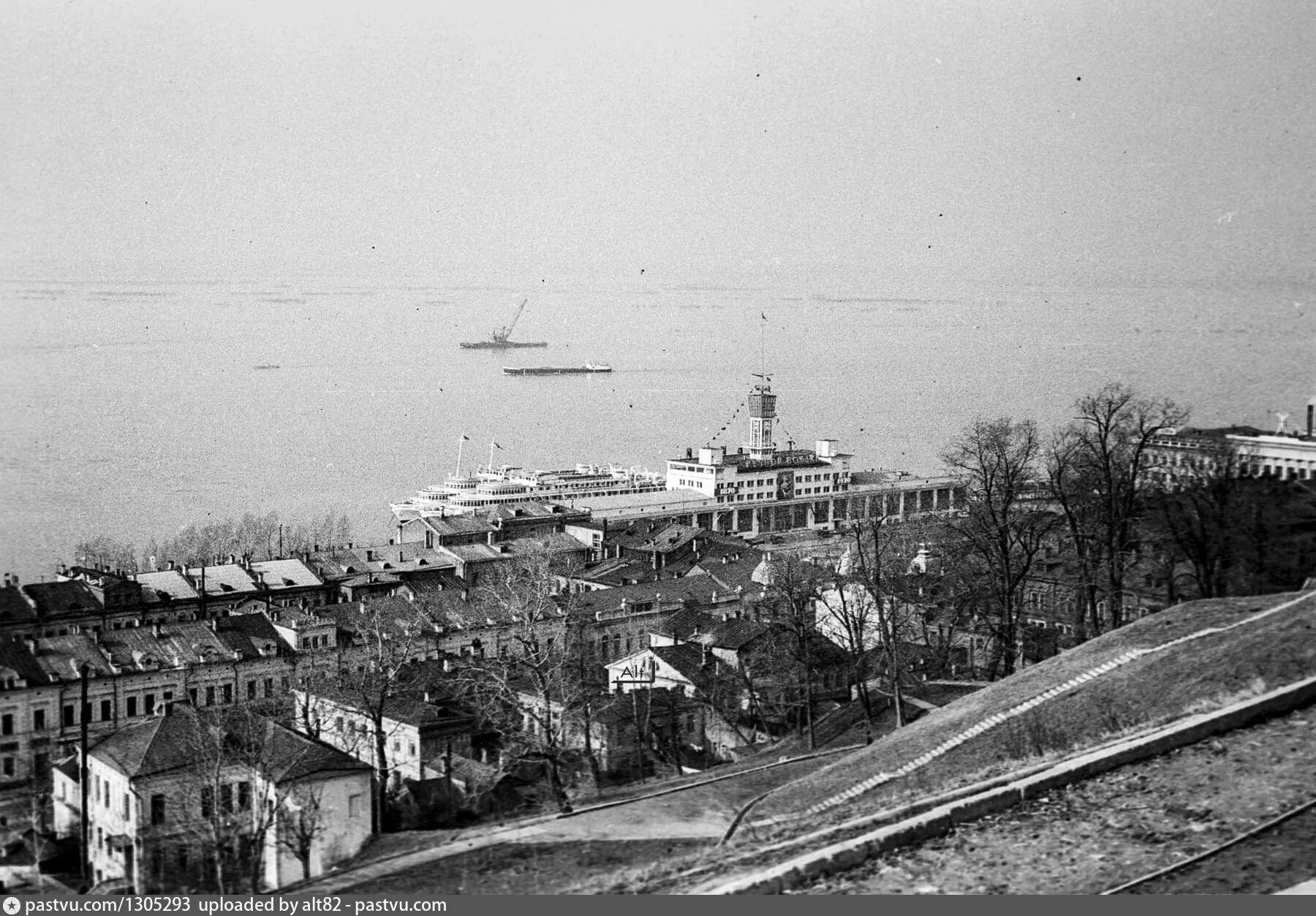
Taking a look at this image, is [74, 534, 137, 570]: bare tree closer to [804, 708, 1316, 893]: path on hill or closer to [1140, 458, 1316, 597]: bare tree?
[1140, 458, 1316, 597]: bare tree

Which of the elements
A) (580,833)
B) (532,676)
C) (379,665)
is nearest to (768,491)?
(379,665)

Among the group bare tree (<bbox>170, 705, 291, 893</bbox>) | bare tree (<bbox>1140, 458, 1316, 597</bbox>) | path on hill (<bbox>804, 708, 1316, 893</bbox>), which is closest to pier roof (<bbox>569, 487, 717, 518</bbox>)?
bare tree (<bbox>1140, 458, 1316, 597</bbox>)

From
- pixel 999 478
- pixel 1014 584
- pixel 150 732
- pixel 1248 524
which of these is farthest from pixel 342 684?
pixel 1248 524

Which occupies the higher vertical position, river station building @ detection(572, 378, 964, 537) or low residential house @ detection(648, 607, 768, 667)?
river station building @ detection(572, 378, 964, 537)

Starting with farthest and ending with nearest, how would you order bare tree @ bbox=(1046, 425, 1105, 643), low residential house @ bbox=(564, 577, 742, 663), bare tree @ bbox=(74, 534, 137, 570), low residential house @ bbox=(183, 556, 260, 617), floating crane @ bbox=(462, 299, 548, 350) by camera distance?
floating crane @ bbox=(462, 299, 548, 350) < bare tree @ bbox=(74, 534, 137, 570) < low residential house @ bbox=(183, 556, 260, 617) < low residential house @ bbox=(564, 577, 742, 663) < bare tree @ bbox=(1046, 425, 1105, 643)

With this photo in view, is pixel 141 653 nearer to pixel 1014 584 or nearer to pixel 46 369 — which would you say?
pixel 46 369

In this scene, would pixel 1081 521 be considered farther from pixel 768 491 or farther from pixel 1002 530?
pixel 768 491
